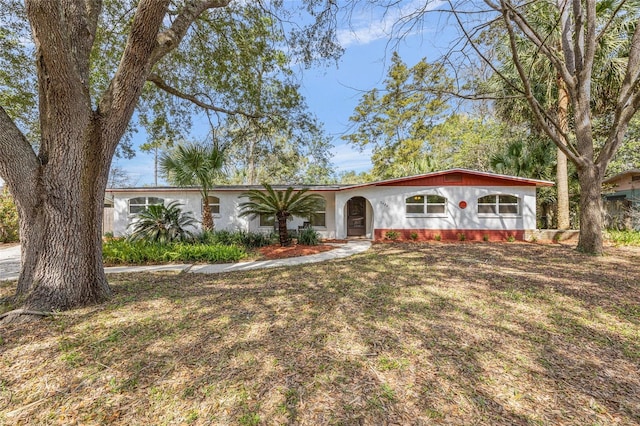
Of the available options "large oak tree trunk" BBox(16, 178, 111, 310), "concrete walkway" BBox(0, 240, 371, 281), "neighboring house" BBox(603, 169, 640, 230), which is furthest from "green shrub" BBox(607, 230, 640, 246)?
"large oak tree trunk" BBox(16, 178, 111, 310)

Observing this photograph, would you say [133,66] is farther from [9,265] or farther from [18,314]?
[9,265]

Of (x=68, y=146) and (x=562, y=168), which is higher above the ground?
(x=562, y=168)

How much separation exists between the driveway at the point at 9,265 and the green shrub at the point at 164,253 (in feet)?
5.66

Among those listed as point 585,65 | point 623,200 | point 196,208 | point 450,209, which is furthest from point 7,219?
point 623,200

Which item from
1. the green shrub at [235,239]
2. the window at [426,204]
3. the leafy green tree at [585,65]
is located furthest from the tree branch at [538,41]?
the green shrub at [235,239]

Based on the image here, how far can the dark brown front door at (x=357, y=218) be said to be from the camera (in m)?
14.1

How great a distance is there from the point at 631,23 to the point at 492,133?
1346cm

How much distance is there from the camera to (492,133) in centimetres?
2205

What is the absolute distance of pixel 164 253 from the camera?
7.86 metres

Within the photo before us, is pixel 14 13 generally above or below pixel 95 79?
above

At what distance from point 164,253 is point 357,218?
8994mm

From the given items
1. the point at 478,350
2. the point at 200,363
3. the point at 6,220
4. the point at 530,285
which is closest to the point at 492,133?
the point at 530,285

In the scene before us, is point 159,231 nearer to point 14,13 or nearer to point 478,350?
point 14,13

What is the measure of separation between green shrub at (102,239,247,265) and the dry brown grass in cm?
274
